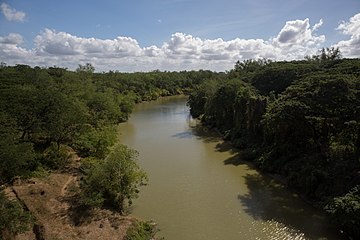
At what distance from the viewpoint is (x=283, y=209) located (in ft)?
71.3

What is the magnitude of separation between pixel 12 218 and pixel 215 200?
1278 centimetres

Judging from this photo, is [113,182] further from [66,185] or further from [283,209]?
[283,209]

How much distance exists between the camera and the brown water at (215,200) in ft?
62.1

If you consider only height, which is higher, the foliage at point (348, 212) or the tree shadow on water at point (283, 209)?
the foliage at point (348, 212)

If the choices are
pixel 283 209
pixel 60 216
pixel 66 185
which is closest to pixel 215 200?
pixel 283 209

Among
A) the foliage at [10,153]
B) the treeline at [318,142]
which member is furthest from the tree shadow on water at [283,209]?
the foliage at [10,153]

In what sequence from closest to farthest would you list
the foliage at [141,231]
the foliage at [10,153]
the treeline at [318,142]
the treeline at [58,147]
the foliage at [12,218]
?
the foliage at [12,218] → the foliage at [141,231] → the treeline at [318,142] → the treeline at [58,147] → the foliage at [10,153]

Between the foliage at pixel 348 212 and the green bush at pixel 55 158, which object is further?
the green bush at pixel 55 158

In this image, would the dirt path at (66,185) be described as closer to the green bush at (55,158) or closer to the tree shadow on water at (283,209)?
the green bush at (55,158)

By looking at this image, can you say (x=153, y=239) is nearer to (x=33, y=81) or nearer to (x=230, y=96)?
(x=230, y=96)

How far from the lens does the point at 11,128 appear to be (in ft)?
80.6

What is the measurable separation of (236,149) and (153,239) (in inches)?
796

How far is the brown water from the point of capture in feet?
62.1

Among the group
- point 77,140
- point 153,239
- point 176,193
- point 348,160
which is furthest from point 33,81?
point 348,160
